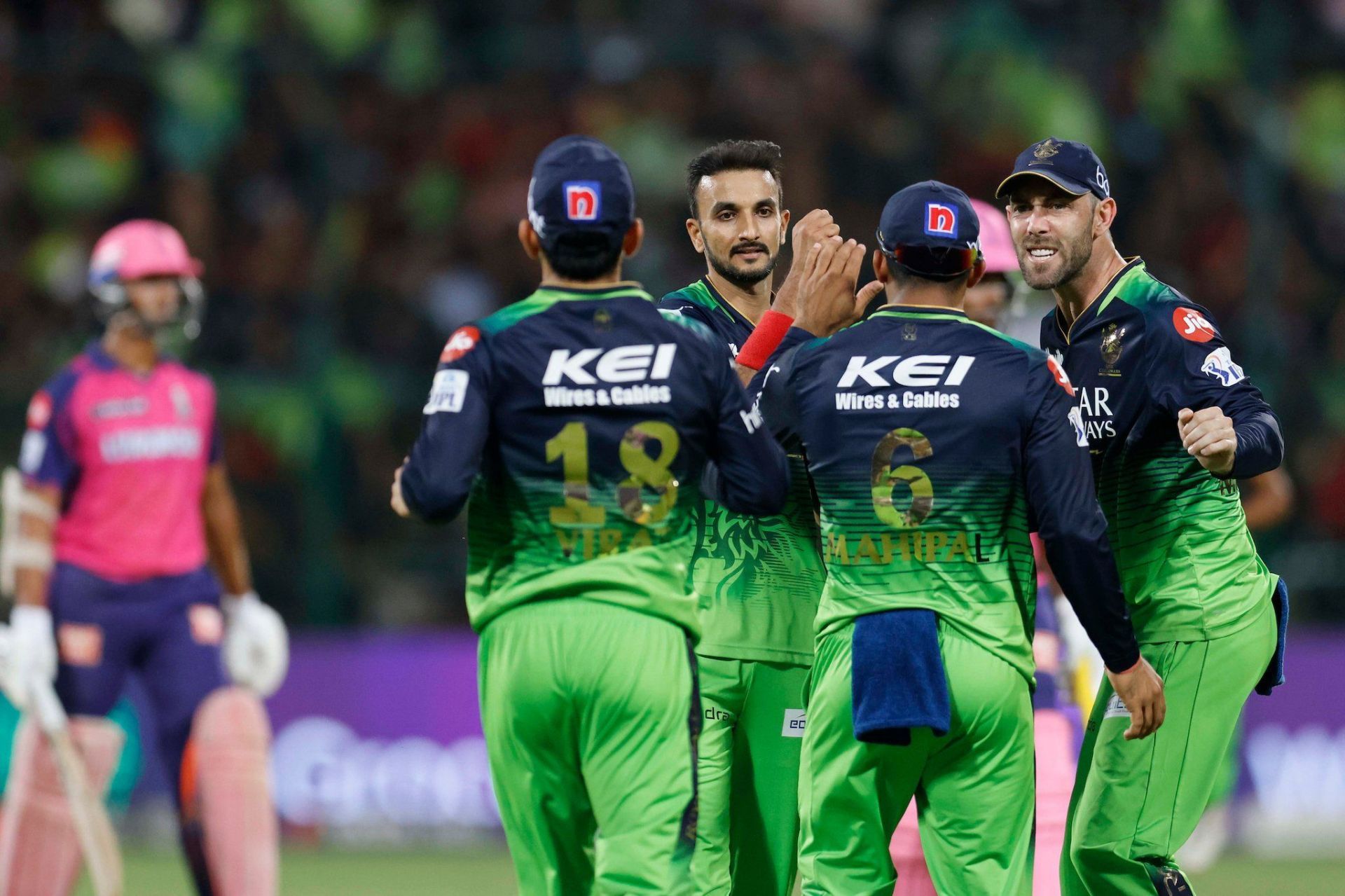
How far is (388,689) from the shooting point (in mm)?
13008

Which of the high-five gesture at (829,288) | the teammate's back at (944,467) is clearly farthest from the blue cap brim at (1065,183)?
the teammate's back at (944,467)

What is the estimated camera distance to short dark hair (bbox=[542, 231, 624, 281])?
5.45 metres

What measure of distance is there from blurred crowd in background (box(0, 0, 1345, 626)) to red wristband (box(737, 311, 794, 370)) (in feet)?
26.5

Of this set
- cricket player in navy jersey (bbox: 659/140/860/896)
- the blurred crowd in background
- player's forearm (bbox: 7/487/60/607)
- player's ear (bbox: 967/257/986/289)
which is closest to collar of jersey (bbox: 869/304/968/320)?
player's ear (bbox: 967/257/986/289)

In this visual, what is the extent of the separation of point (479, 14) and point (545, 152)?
11.0 meters

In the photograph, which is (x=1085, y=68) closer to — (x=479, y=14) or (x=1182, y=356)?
(x=479, y=14)

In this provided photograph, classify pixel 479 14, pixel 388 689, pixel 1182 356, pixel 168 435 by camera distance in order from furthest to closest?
pixel 479 14, pixel 388 689, pixel 168 435, pixel 1182 356

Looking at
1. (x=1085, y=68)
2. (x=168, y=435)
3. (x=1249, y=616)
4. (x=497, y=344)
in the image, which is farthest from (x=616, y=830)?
(x=1085, y=68)

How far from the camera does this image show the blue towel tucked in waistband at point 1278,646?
21.0 feet

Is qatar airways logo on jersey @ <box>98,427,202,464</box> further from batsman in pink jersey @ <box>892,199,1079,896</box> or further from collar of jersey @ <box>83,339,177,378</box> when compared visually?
batsman in pink jersey @ <box>892,199,1079,896</box>

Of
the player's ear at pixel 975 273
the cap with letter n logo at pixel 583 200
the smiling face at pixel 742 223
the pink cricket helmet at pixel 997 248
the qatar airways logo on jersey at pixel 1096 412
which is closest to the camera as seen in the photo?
the cap with letter n logo at pixel 583 200

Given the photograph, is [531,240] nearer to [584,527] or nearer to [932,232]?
[584,527]

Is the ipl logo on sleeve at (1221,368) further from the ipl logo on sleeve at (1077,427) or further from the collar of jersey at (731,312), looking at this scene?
the collar of jersey at (731,312)

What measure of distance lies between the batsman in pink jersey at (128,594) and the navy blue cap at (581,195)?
3404mm
